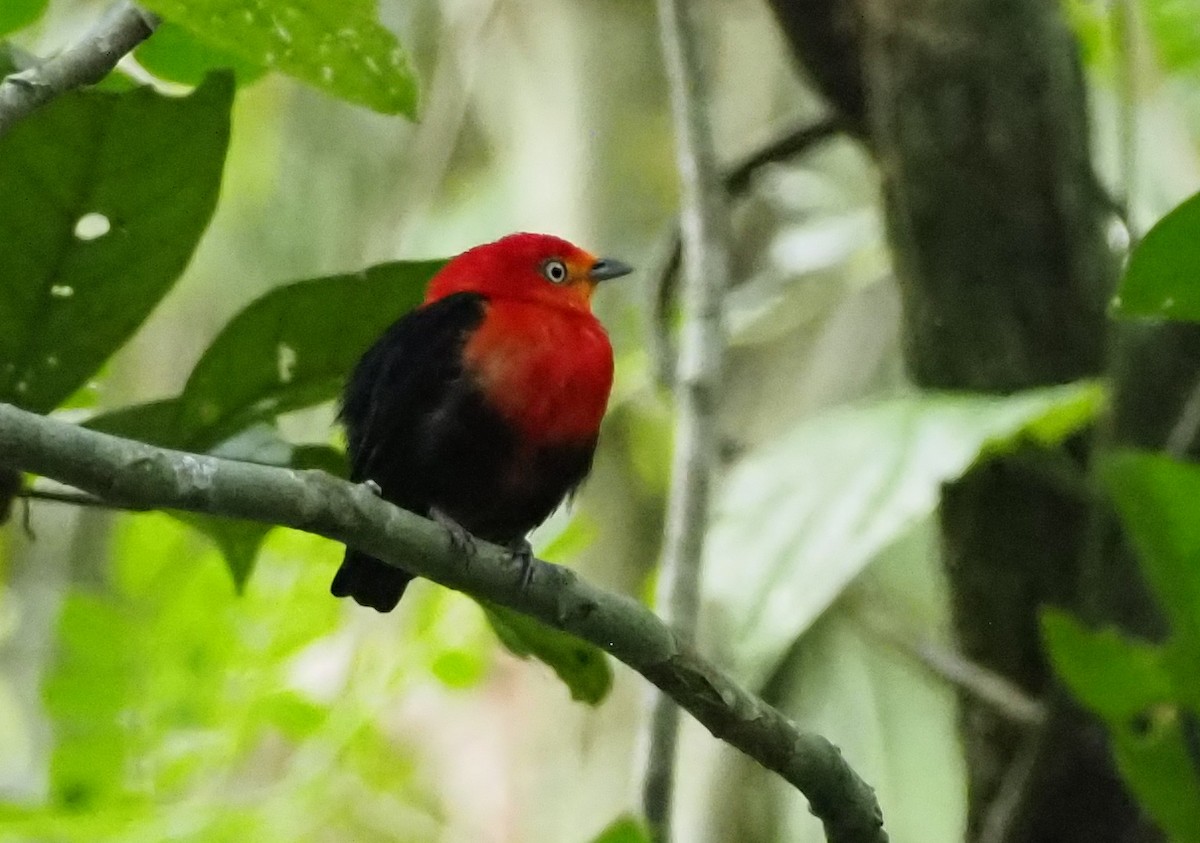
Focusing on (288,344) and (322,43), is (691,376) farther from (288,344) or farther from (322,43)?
(322,43)

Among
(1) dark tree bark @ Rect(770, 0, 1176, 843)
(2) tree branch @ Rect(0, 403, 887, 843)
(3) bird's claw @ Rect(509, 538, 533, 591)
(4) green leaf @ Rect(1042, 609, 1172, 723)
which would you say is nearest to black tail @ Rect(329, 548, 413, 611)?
(3) bird's claw @ Rect(509, 538, 533, 591)

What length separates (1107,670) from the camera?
107 cm

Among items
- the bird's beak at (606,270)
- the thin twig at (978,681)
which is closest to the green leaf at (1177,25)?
the bird's beak at (606,270)

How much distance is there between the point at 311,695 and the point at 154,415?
118cm

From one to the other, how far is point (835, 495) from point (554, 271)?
20.0 inches

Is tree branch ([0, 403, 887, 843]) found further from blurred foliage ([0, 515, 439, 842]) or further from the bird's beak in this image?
blurred foliage ([0, 515, 439, 842])

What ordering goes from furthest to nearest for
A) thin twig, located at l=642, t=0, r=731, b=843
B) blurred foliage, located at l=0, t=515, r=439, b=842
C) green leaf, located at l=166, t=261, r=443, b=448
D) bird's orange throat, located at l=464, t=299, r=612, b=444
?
blurred foliage, located at l=0, t=515, r=439, b=842 < thin twig, located at l=642, t=0, r=731, b=843 < bird's orange throat, located at l=464, t=299, r=612, b=444 < green leaf, located at l=166, t=261, r=443, b=448

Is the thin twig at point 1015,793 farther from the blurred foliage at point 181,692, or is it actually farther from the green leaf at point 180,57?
the green leaf at point 180,57

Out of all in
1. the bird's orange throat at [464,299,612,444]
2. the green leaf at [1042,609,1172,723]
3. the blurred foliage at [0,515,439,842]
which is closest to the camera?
the green leaf at [1042,609,1172,723]

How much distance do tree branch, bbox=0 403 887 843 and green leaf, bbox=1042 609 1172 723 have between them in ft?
1.05

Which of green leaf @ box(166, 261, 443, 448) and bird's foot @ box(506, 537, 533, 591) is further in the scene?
green leaf @ box(166, 261, 443, 448)

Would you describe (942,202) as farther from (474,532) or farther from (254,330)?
(254,330)

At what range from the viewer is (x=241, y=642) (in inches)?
95.1

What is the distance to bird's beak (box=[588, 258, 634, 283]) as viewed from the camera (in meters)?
2.18
